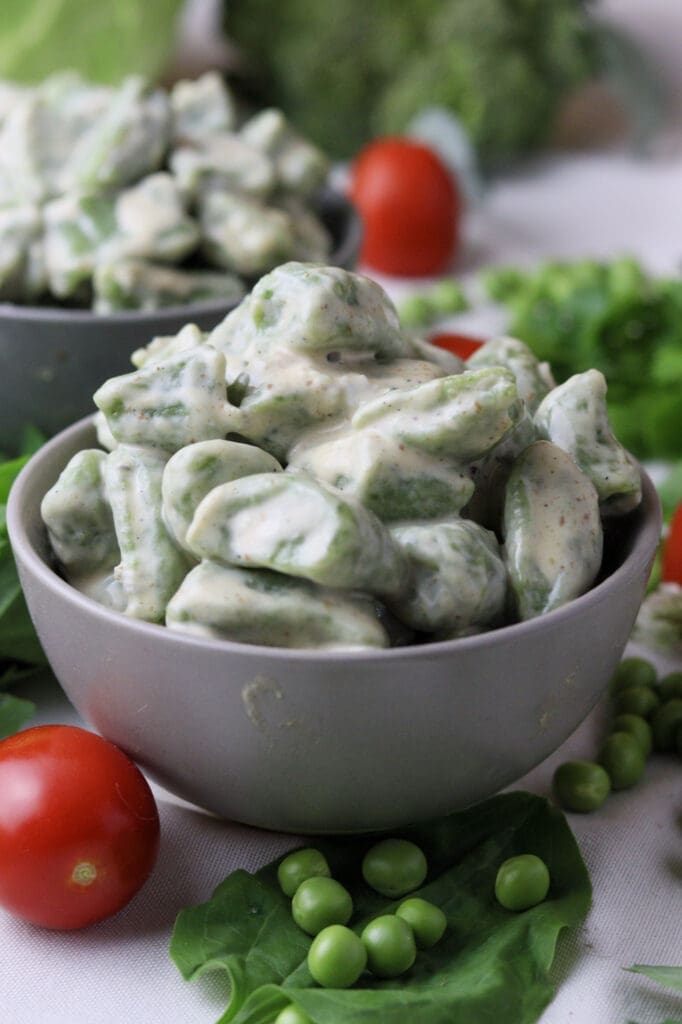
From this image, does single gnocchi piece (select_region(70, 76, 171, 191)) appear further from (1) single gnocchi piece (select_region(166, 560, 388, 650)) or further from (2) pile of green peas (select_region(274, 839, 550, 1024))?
(2) pile of green peas (select_region(274, 839, 550, 1024))

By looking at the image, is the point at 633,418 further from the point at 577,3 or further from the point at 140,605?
the point at 577,3

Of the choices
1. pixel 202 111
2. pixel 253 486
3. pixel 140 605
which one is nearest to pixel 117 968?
pixel 140 605

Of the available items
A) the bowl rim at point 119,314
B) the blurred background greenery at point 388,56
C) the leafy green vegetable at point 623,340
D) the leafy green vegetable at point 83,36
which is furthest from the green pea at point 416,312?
the leafy green vegetable at point 83,36

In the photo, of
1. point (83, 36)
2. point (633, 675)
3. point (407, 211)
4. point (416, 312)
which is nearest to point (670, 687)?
point (633, 675)

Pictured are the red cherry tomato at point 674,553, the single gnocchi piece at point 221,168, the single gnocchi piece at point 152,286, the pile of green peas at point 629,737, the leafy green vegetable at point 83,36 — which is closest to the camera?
the pile of green peas at point 629,737

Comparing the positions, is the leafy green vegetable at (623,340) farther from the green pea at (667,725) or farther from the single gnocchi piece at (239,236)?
the green pea at (667,725)

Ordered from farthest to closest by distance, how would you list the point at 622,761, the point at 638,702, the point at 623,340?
the point at 623,340 < the point at 638,702 < the point at 622,761

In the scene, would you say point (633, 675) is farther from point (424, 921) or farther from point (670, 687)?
point (424, 921)
